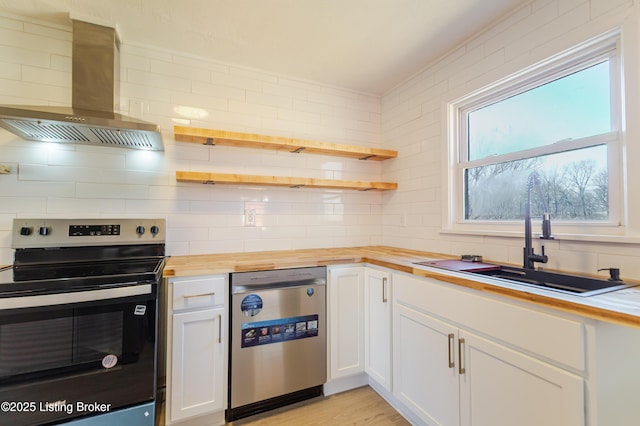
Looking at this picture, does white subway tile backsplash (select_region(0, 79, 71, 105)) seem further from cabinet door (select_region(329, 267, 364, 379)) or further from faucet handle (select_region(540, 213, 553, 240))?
faucet handle (select_region(540, 213, 553, 240))

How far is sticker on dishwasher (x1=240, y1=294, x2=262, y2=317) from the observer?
5.56ft

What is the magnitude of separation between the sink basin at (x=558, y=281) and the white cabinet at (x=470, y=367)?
24cm

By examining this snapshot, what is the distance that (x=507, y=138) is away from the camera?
184cm

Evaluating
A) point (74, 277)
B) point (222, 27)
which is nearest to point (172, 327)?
point (74, 277)

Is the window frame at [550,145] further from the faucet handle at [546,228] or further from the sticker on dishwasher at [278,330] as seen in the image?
the sticker on dishwasher at [278,330]

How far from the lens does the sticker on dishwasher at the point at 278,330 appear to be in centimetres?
171

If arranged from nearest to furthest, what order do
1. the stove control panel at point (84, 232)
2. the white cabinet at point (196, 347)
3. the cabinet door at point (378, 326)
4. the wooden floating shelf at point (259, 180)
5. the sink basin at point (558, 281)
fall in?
the sink basin at point (558, 281), the white cabinet at point (196, 347), the stove control panel at point (84, 232), the cabinet door at point (378, 326), the wooden floating shelf at point (259, 180)

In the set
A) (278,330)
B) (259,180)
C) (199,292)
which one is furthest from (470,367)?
(259,180)

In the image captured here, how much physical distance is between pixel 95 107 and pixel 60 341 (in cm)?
134

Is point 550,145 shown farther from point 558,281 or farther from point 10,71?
point 10,71

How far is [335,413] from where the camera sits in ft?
5.92

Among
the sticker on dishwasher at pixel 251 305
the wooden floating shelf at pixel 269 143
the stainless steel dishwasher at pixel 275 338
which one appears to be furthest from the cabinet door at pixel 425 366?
the wooden floating shelf at pixel 269 143

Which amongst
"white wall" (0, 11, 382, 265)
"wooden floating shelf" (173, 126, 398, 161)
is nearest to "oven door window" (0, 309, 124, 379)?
"white wall" (0, 11, 382, 265)

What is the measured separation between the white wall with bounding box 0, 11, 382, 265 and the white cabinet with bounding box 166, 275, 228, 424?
0.59 metres
